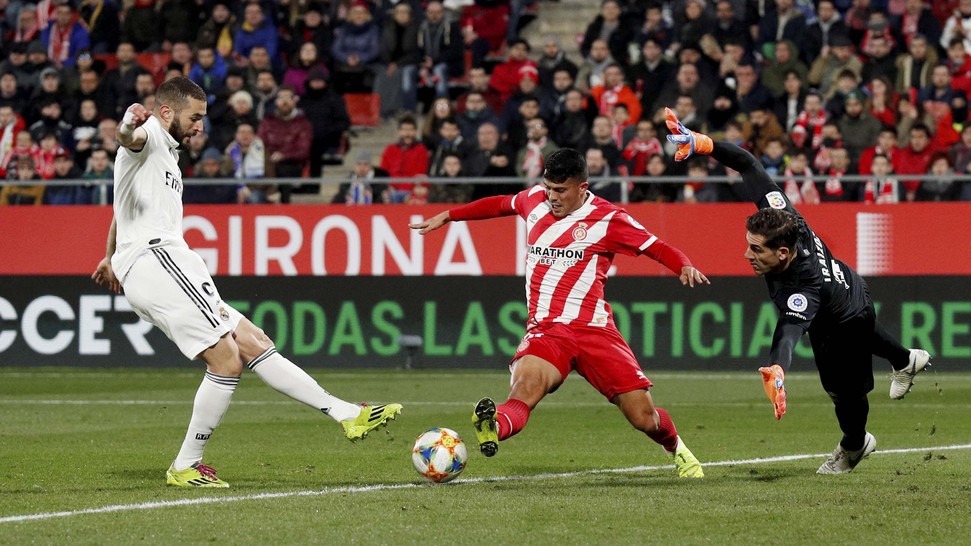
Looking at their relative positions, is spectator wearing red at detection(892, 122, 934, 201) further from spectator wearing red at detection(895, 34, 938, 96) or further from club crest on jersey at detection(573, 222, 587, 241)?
club crest on jersey at detection(573, 222, 587, 241)

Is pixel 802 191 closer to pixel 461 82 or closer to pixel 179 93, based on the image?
pixel 461 82

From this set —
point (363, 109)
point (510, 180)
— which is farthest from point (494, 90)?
point (510, 180)

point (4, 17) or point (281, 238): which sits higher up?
point (4, 17)

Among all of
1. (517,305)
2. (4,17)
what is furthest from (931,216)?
(4,17)

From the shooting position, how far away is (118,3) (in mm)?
→ 23562

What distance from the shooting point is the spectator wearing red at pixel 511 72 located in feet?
67.3

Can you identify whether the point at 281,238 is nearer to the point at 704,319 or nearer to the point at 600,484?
the point at 704,319

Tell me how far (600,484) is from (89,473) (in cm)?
294

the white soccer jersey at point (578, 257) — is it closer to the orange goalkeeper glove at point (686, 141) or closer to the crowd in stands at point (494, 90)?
the orange goalkeeper glove at point (686, 141)

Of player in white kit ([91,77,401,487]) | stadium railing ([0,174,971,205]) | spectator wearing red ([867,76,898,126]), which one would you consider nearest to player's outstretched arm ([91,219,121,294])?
player in white kit ([91,77,401,487])

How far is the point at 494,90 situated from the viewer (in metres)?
20.5

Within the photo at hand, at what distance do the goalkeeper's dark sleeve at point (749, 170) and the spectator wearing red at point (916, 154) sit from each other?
925 cm

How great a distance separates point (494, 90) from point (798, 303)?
12.6 metres

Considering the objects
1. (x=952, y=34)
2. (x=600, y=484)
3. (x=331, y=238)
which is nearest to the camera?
(x=600, y=484)
